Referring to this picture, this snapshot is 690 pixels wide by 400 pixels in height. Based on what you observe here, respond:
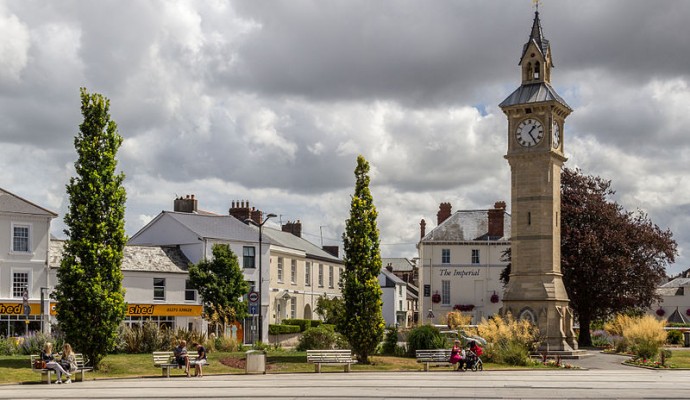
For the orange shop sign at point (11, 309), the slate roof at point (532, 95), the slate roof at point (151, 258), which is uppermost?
the slate roof at point (532, 95)

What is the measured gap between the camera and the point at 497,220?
83.4m

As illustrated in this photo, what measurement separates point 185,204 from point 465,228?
91.8ft

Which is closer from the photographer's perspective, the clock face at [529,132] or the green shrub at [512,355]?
the green shrub at [512,355]

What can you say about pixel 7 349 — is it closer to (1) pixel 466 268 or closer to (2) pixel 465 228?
(1) pixel 466 268

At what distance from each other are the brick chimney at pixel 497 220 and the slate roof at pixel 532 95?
36229 mm

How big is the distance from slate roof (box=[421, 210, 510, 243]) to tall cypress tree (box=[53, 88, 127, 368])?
53.6 m

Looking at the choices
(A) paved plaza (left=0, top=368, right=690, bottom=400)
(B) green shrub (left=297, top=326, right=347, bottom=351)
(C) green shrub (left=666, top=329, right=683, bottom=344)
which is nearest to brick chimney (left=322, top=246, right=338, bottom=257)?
(C) green shrub (left=666, top=329, right=683, bottom=344)

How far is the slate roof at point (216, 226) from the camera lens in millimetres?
63531

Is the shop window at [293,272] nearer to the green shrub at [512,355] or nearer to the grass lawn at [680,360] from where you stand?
the grass lawn at [680,360]

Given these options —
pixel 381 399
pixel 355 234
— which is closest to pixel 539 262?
pixel 355 234

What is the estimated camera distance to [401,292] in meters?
102

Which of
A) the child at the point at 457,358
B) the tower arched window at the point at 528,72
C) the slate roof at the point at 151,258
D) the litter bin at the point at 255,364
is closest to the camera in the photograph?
the litter bin at the point at 255,364

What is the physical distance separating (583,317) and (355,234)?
22.9 meters

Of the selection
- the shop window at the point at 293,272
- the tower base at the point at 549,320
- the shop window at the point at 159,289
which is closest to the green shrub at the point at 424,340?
the tower base at the point at 549,320
